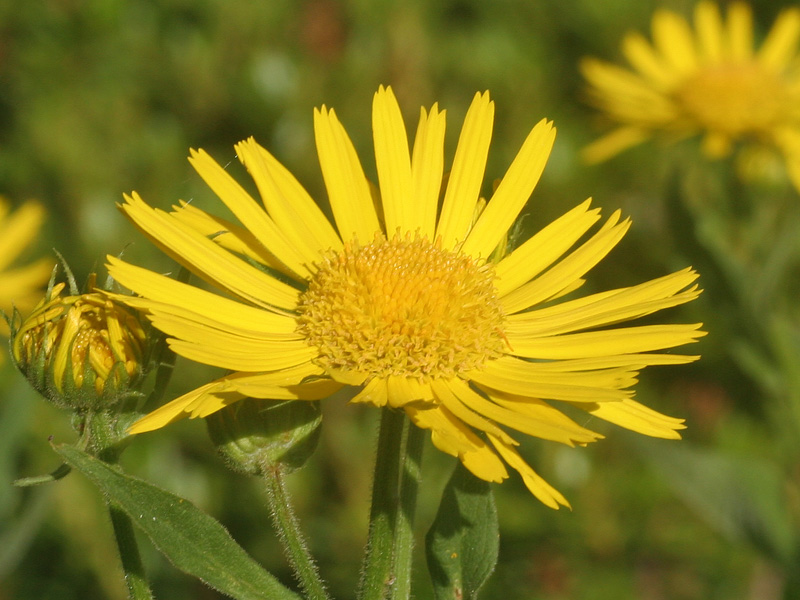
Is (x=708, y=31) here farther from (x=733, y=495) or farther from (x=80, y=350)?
(x=80, y=350)

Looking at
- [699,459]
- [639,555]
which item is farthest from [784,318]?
[639,555]

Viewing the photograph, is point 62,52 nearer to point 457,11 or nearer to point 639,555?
point 457,11

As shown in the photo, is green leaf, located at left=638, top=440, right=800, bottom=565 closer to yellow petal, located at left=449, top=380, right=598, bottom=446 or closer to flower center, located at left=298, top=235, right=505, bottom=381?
flower center, located at left=298, top=235, right=505, bottom=381

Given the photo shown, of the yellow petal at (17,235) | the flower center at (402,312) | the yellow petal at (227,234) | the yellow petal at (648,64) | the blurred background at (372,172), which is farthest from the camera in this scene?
the yellow petal at (648,64)

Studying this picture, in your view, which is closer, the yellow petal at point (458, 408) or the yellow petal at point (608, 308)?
the yellow petal at point (458, 408)

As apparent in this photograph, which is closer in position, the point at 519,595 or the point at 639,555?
the point at 519,595

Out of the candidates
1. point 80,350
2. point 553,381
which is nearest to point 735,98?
point 553,381

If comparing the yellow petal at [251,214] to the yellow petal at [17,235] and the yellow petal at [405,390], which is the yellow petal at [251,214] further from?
the yellow petal at [17,235]

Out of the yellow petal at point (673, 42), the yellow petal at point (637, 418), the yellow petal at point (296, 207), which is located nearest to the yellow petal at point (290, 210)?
the yellow petal at point (296, 207)
